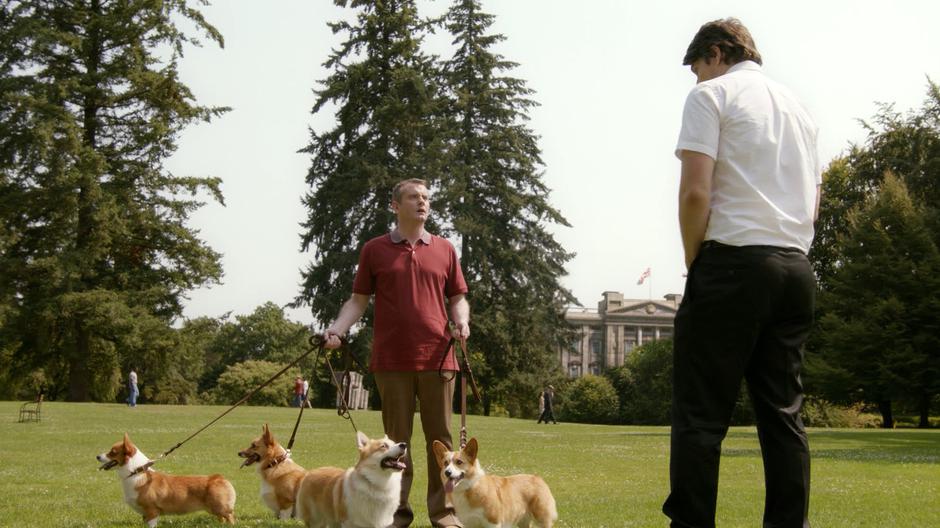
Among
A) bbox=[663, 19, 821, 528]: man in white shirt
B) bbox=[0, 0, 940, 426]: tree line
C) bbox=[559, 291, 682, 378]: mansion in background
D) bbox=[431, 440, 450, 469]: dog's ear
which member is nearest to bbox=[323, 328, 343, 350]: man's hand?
bbox=[431, 440, 450, 469]: dog's ear

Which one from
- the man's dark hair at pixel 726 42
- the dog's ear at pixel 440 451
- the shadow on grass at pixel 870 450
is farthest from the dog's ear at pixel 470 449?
the shadow on grass at pixel 870 450

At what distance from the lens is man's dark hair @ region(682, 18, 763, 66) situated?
4.16 m

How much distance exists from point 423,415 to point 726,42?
359cm

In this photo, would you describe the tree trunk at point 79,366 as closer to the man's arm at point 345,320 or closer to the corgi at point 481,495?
the man's arm at point 345,320

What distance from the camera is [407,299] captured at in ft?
21.4

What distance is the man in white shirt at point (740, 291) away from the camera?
384 centimetres

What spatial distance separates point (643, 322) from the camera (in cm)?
12356

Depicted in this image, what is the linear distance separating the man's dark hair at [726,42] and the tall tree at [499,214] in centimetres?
4062

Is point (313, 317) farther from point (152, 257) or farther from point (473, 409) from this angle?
point (473, 409)

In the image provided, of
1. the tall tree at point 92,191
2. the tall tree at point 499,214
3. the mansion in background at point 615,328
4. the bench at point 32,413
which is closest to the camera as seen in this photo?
the bench at point 32,413

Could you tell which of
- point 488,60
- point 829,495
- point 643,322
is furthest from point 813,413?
point 643,322

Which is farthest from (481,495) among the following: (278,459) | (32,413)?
(32,413)

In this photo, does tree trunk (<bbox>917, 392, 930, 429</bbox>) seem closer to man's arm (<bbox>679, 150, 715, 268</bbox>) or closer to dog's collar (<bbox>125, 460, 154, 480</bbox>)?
dog's collar (<bbox>125, 460, 154, 480</bbox>)

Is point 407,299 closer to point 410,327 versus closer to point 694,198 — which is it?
point 410,327
